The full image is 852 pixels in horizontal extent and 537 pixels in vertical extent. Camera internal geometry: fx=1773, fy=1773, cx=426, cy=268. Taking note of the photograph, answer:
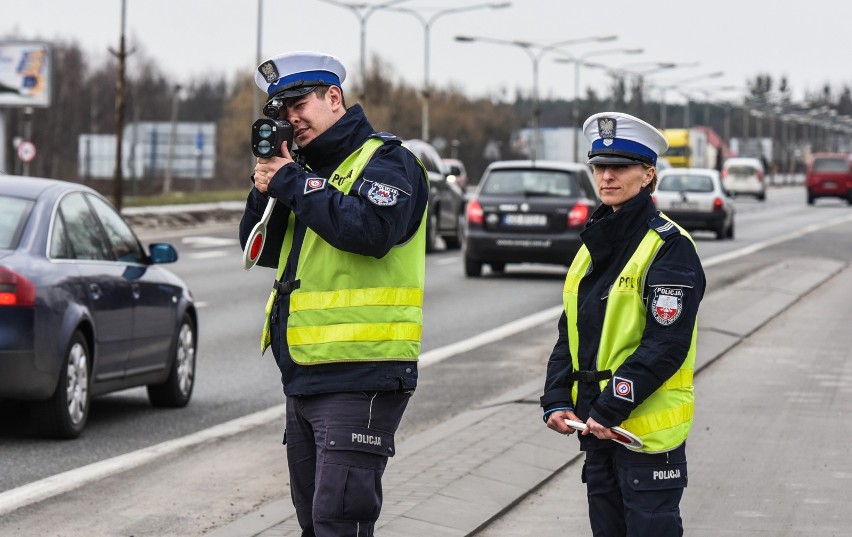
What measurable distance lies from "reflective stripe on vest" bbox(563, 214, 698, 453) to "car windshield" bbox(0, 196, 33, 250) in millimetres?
5542

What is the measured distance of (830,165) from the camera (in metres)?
73.2

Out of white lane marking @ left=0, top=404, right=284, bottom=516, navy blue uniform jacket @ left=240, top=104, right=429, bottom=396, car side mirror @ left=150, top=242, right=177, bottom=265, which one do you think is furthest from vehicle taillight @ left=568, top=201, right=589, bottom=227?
navy blue uniform jacket @ left=240, top=104, right=429, bottom=396

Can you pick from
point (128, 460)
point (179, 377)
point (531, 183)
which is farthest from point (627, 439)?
point (531, 183)

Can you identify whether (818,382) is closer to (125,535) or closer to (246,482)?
(246,482)

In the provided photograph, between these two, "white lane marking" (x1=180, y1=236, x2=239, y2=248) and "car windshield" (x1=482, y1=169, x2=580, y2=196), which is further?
"white lane marking" (x1=180, y1=236, x2=239, y2=248)

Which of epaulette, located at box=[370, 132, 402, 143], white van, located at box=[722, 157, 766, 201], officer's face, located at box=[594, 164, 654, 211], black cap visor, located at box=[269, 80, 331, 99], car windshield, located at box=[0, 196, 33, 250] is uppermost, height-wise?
white van, located at box=[722, 157, 766, 201]

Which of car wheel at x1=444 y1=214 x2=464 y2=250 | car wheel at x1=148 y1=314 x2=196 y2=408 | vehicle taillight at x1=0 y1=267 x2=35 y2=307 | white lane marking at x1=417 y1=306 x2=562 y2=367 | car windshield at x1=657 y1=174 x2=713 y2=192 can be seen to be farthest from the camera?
car windshield at x1=657 y1=174 x2=713 y2=192

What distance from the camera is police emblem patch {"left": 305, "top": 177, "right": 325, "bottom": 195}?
14.7 ft

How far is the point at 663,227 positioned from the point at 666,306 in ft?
0.79

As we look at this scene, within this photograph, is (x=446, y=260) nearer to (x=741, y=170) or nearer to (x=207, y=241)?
(x=207, y=241)

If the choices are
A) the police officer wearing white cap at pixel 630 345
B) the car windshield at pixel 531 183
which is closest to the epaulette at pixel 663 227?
the police officer wearing white cap at pixel 630 345

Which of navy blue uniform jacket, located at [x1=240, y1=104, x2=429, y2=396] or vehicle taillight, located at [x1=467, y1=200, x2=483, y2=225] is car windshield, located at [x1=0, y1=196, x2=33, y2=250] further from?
vehicle taillight, located at [x1=467, y1=200, x2=483, y2=225]

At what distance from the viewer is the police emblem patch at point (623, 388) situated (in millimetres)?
4316

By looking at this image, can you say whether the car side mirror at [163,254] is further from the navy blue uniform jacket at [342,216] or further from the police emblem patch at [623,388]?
the police emblem patch at [623,388]
